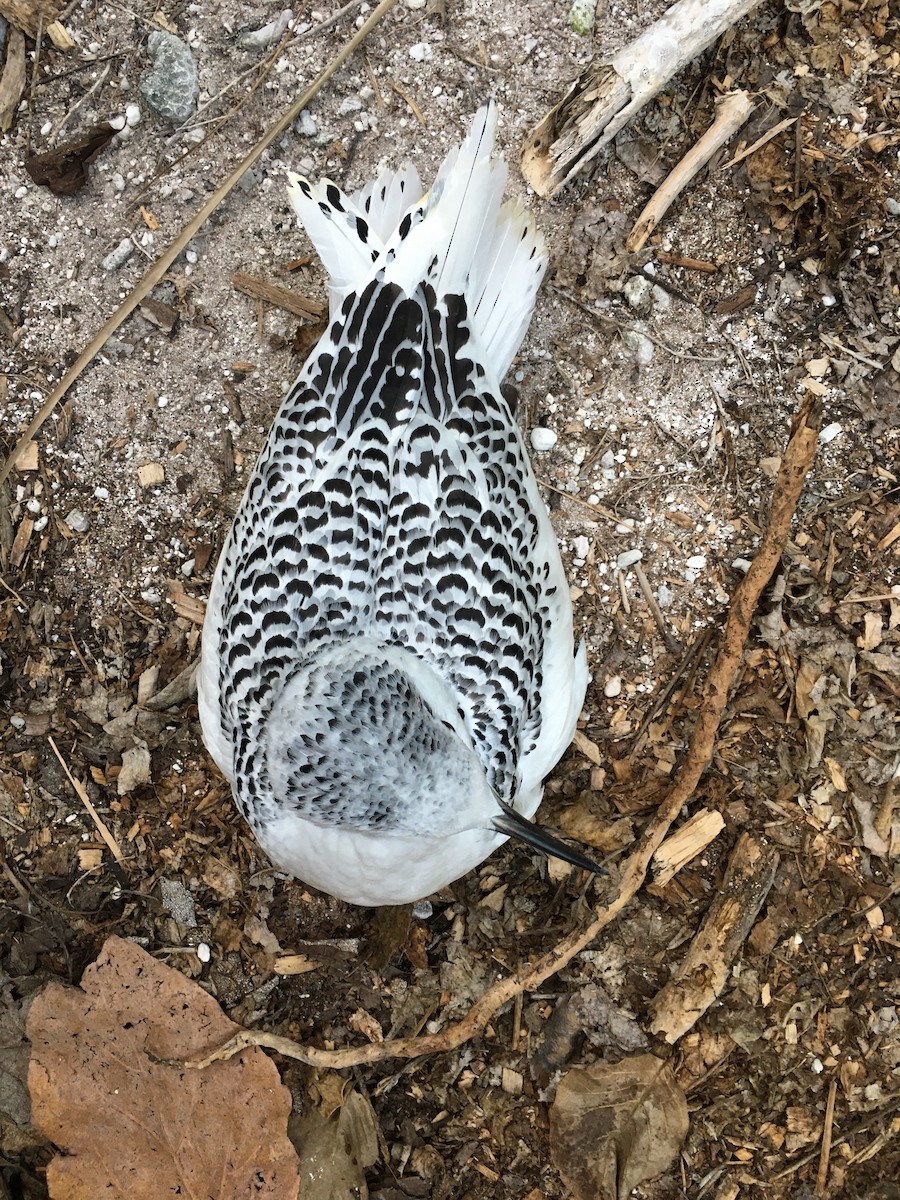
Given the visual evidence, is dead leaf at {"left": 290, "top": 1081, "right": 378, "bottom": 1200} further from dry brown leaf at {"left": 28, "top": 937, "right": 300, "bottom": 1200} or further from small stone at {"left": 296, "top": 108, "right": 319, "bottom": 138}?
small stone at {"left": 296, "top": 108, "right": 319, "bottom": 138}

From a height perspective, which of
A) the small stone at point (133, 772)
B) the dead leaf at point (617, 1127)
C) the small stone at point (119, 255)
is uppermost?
the small stone at point (119, 255)

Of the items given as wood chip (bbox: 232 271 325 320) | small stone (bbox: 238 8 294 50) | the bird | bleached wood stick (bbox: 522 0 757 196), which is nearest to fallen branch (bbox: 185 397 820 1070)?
the bird

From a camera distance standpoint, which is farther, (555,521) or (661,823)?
(555,521)

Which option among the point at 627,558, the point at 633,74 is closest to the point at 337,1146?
the point at 627,558

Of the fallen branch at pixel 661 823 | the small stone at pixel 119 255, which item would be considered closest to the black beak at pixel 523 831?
the fallen branch at pixel 661 823

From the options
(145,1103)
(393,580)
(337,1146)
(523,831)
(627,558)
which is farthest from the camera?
(627,558)

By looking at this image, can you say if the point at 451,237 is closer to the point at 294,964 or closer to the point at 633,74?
the point at 633,74

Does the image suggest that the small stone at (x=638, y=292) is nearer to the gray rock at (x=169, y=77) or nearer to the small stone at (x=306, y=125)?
the small stone at (x=306, y=125)
